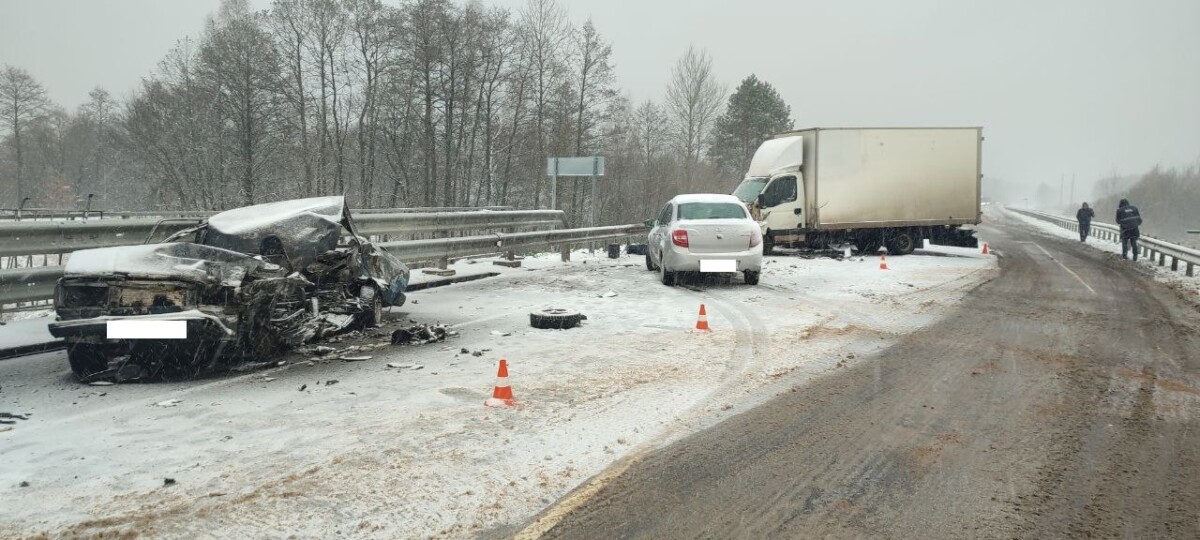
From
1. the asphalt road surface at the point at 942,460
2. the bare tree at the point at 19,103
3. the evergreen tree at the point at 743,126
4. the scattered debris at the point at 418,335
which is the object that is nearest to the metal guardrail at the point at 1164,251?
the asphalt road surface at the point at 942,460

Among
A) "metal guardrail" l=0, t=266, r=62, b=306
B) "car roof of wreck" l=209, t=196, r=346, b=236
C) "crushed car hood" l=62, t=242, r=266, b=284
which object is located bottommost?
"metal guardrail" l=0, t=266, r=62, b=306

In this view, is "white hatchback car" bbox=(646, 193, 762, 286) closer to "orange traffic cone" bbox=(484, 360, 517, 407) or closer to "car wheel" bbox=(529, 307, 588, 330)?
"car wheel" bbox=(529, 307, 588, 330)

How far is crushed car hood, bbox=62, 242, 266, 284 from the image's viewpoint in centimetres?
544

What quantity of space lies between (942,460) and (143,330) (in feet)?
18.2

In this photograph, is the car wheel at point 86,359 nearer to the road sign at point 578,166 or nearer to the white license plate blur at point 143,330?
the white license plate blur at point 143,330

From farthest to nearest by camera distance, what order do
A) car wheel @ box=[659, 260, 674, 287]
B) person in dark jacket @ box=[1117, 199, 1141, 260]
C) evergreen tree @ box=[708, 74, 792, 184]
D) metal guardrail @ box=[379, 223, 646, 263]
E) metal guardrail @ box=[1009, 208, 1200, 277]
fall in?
evergreen tree @ box=[708, 74, 792, 184] → person in dark jacket @ box=[1117, 199, 1141, 260] → metal guardrail @ box=[1009, 208, 1200, 277] → car wheel @ box=[659, 260, 674, 287] → metal guardrail @ box=[379, 223, 646, 263]

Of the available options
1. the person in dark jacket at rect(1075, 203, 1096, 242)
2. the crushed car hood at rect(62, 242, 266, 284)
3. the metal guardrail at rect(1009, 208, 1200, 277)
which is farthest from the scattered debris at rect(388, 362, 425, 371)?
the person in dark jacket at rect(1075, 203, 1096, 242)

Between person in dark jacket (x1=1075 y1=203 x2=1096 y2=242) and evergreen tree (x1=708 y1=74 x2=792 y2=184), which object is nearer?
person in dark jacket (x1=1075 y1=203 x2=1096 y2=242)

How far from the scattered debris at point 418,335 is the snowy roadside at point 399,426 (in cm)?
20

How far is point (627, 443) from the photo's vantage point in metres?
4.36

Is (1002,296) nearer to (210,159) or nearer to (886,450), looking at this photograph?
(886,450)

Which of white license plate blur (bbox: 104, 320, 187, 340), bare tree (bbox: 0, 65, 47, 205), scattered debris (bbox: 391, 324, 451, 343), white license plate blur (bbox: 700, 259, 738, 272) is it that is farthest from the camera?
bare tree (bbox: 0, 65, 47, 205)

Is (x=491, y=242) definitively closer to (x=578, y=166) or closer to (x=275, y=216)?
(x=275, y=216)

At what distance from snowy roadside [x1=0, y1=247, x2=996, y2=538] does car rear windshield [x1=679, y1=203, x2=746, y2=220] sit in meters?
3.45
